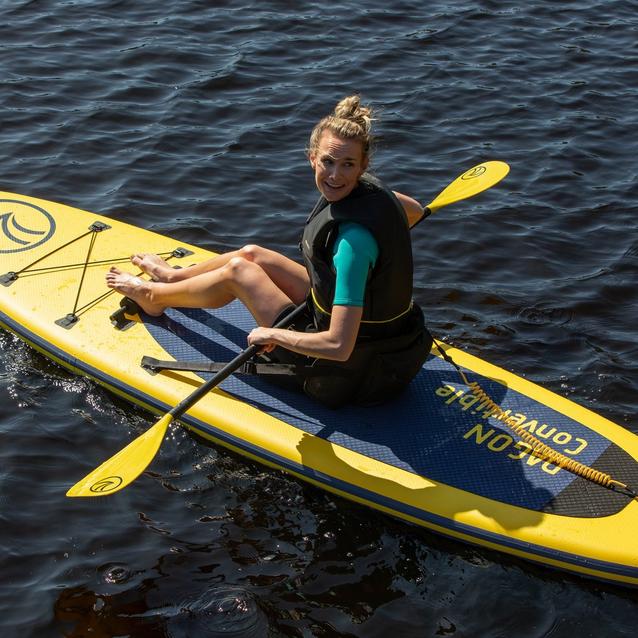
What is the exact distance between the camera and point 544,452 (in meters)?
4.49

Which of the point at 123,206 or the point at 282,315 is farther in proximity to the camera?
the point at 123,206

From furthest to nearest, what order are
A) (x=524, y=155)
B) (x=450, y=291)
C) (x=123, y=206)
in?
(x=524, y=155)
(x=123, y=206)
(x=450, y=291)

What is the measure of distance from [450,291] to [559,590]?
99.4 inches

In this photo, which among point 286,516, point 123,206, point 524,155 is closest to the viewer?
point 286,516

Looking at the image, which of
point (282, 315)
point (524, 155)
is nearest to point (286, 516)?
point (282, 315)

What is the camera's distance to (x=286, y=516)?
4586 mm

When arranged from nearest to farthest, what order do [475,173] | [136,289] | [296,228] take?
[136,289], [475,173], [296,228]

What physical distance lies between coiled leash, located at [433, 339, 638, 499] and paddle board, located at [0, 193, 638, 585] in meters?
0.03

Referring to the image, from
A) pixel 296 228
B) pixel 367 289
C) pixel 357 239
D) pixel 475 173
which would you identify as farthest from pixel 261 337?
pixel 296 228

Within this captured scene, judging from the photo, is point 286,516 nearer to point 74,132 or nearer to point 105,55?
point 74,132

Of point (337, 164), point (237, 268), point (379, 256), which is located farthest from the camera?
point (237, 268)

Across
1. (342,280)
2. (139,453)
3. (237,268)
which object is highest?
(342,280)

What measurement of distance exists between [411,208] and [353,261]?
986mm

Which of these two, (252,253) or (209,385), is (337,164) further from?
(209,385)
